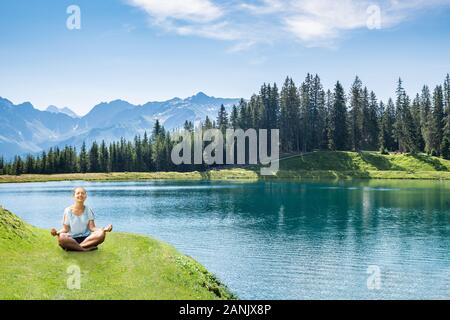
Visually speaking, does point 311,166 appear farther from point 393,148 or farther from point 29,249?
point 29,249

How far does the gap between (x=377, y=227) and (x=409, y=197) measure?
3675 cm

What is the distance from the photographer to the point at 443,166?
13900 cm

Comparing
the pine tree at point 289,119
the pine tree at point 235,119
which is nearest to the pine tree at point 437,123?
the pine tree at point 289,119

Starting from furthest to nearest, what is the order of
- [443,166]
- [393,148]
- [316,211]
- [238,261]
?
[393,148] → [443,166] → [316,211] → [238,261]

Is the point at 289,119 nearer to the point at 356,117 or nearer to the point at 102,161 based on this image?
the point at 356,117

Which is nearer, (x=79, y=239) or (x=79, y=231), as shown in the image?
(x=79, y=231)

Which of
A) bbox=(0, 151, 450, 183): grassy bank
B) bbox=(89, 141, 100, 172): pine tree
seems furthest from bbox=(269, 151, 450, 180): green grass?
bbox=(89, 141, 100, 172): pine tree

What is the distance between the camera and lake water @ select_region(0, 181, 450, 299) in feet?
95.8

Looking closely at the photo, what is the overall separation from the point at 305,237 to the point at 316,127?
133 meters

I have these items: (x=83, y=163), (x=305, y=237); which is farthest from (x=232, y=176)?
(x=305, y=237)

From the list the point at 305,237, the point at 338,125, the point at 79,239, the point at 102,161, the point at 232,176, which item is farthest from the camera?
the point at 102,161

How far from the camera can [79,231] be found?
74.2ft

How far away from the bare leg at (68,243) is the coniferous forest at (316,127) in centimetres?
14560
